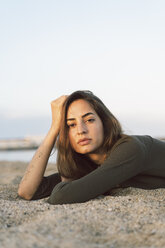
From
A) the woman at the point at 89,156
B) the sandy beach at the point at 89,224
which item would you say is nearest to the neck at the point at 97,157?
the woman at the point at 89,156

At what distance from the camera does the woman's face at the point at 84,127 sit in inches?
116

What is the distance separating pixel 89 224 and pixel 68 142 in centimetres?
139

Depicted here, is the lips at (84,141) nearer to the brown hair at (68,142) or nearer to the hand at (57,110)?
the brown hair at (68,142)

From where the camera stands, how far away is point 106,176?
2.59 meters

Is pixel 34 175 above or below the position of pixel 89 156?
below

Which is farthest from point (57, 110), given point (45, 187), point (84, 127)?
point (45, 187)

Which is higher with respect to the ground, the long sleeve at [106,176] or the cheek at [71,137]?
the cheek at [71,137]

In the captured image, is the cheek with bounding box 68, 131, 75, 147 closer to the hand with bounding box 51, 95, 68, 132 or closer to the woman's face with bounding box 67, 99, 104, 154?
the woman's face with bounding box 67, 99, 104, 154

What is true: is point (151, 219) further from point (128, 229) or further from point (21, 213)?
point (21, 213)

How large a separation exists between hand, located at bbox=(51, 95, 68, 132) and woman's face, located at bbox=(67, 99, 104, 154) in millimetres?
169

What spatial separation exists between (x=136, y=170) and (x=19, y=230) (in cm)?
132

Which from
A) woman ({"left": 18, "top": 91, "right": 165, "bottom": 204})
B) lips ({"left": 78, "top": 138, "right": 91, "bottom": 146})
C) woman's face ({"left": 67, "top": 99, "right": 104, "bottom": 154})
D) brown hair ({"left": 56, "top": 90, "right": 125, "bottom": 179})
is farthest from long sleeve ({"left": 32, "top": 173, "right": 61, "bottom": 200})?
lips ({"left": 78, "top": 138, "right": 91, "bottom": 146})

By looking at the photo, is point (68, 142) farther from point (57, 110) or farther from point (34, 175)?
point (34, 175)

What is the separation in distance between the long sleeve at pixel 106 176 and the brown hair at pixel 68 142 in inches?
14.4
